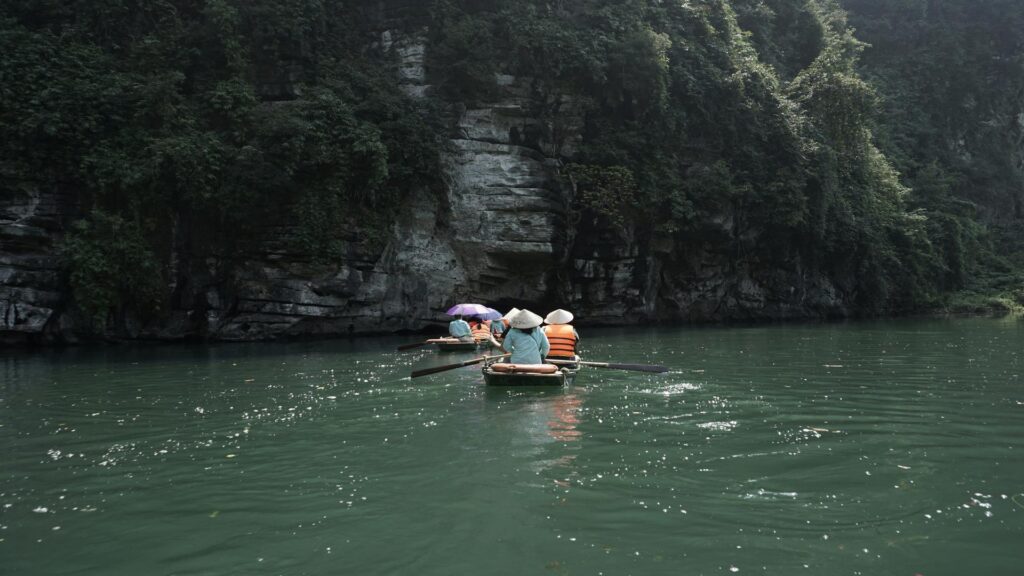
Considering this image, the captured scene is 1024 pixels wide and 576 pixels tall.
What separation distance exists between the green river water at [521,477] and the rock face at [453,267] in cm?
771

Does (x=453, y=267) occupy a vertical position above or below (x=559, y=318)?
above

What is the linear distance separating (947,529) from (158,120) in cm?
1793

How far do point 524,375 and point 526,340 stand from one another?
66 centimetres

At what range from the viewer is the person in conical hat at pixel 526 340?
891 centimetres

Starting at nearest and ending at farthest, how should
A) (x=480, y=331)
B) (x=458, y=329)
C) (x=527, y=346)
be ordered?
1. (x=527, y=346)
2. (x=458, y=329)
3. (x=480, y=331)

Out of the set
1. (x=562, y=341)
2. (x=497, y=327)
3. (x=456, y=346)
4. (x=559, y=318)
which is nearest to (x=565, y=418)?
(x=562, y=341)

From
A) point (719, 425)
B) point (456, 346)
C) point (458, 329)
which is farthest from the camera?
point (458, 329)

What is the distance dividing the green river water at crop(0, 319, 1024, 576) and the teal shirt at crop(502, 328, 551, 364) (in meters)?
0.60

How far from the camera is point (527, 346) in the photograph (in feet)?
29.3

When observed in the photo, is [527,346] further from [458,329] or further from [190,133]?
[190,133]

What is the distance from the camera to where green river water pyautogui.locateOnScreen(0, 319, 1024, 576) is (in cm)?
332

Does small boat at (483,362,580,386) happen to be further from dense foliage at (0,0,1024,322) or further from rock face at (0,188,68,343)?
rock face at (0,188,68,343)

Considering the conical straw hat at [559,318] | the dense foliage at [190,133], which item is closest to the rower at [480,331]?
the dense foliage at [190,133]

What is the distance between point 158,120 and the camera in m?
16.7
